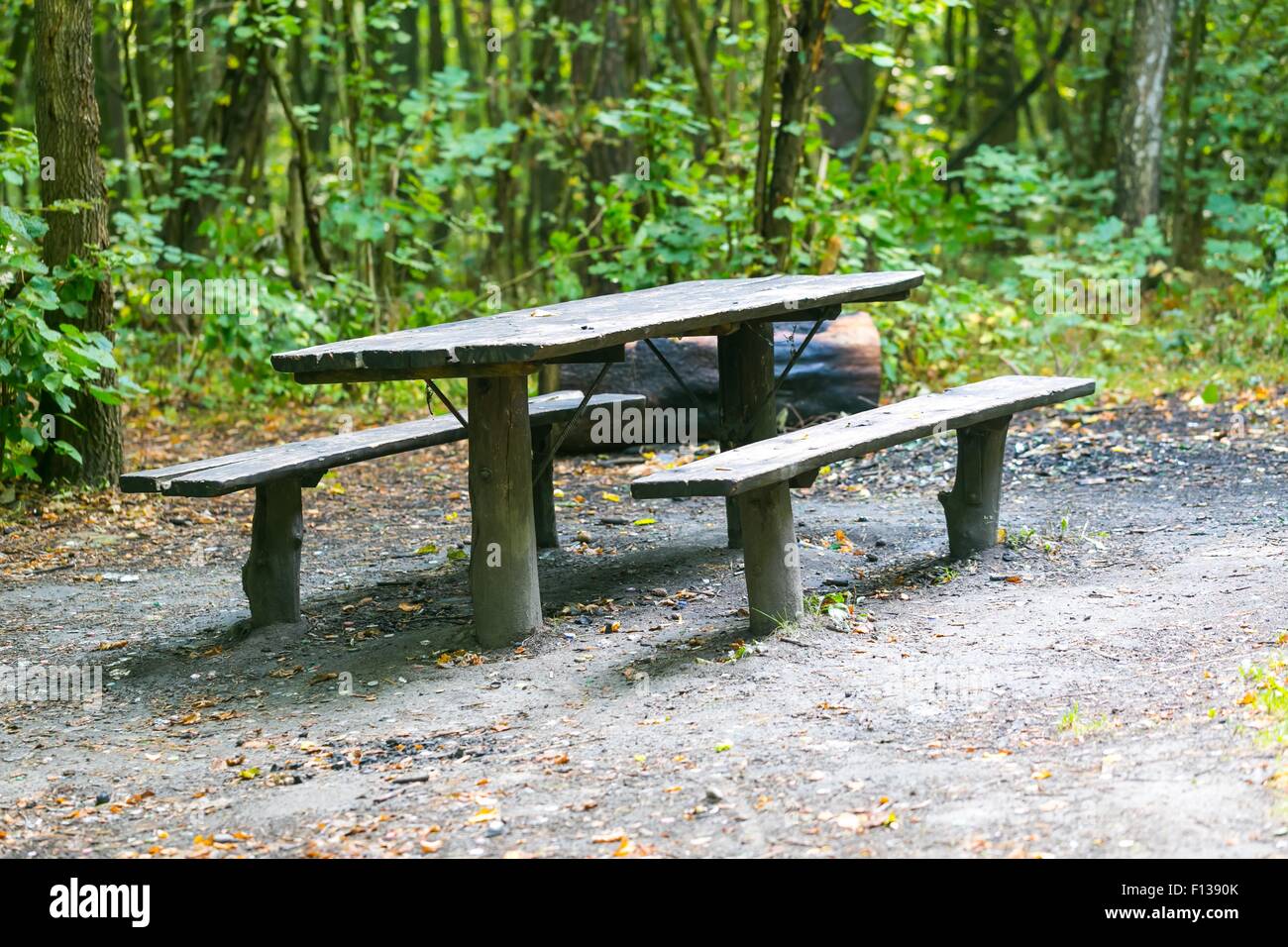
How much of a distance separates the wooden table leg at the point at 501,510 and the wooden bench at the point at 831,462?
0.51 m

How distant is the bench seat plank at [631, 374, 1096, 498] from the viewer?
167 inches

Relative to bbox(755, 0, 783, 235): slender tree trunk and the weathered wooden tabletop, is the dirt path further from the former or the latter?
bbox(755, 0, 783, 235): slender tree trunk

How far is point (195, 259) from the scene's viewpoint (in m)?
9.13

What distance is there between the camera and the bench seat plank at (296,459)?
467cm

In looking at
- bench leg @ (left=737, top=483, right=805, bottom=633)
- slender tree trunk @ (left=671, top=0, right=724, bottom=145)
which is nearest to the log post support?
bench leg @ (left=737, top=483, right=805, bottom=633)

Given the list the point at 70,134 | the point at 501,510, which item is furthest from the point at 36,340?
the point at 501,510

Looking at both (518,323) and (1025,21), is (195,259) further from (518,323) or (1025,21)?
(1025,21)

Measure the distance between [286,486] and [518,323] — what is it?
1023mm

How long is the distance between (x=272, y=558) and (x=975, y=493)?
267 cm

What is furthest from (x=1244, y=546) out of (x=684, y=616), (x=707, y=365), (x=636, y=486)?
(x=707, y=365)

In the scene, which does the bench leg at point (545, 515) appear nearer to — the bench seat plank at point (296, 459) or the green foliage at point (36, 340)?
the bench seat plank at point (296, 459)

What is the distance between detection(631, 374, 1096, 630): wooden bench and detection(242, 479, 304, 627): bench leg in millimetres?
1476

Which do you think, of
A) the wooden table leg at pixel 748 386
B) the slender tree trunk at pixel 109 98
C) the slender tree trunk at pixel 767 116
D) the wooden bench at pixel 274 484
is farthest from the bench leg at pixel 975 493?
the slender tree trunk at pixel 109 98

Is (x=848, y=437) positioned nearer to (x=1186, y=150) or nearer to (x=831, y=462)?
(x=831, y=462)
